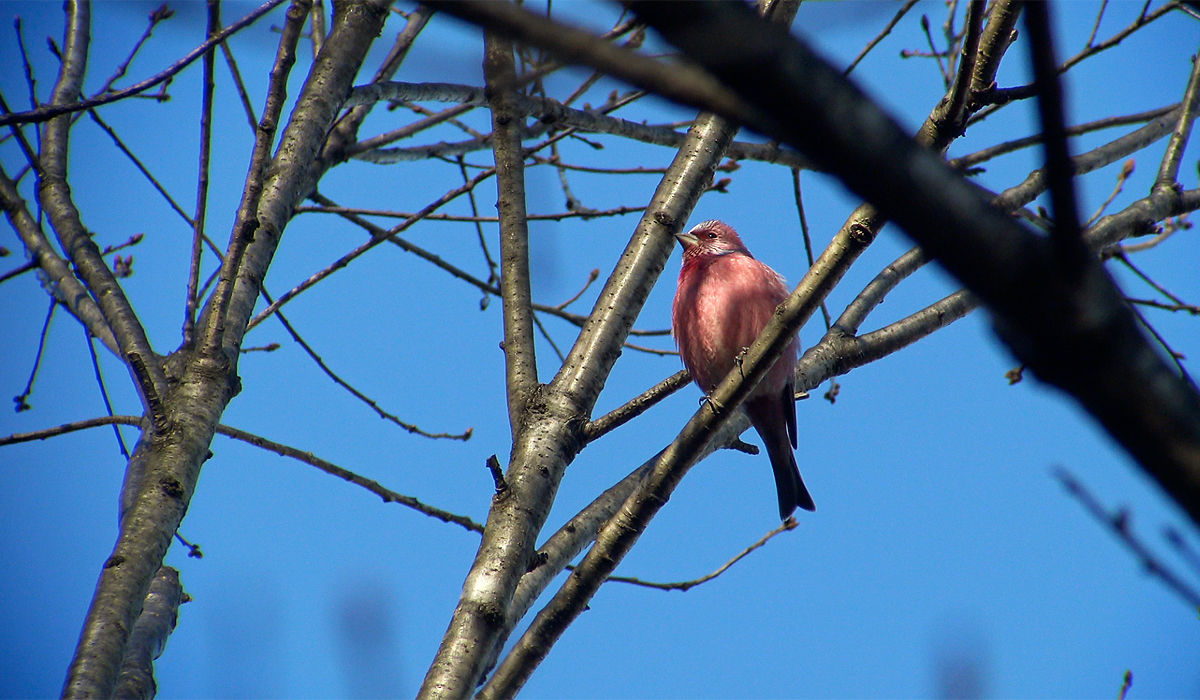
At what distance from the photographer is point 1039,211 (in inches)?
178

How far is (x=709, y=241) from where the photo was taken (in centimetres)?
595

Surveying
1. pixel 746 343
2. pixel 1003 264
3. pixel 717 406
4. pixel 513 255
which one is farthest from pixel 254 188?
pixel 746 343

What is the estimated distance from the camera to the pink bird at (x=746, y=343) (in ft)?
16.0

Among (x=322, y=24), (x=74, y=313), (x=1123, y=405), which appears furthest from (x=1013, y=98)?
(x=322, y=24)

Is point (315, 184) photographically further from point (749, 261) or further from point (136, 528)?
point (749, 261)

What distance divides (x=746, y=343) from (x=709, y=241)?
4.13 ft

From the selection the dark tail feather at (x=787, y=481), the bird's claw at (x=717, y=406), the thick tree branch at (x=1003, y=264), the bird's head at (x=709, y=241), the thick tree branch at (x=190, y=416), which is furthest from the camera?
the bird's head at (x=709, y=241)

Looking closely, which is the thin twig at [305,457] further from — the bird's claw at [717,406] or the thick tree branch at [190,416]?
the bird's claw at [717,406]

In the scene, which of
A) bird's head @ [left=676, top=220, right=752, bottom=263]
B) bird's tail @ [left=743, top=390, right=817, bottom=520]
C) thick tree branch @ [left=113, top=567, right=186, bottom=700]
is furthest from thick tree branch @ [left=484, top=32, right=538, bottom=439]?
bird's head @ [left=676, top=220, right=752, bottom=263]

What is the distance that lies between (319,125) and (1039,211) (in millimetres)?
3585

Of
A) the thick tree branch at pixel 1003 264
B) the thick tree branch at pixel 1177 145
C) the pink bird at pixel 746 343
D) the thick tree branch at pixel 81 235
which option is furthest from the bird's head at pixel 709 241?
the thick tree branch at pixel 1003 264

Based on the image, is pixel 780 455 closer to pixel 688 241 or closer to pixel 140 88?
pixel 688 241

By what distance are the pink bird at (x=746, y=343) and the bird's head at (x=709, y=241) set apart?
54 cm

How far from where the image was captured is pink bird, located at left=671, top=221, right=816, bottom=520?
488cm
